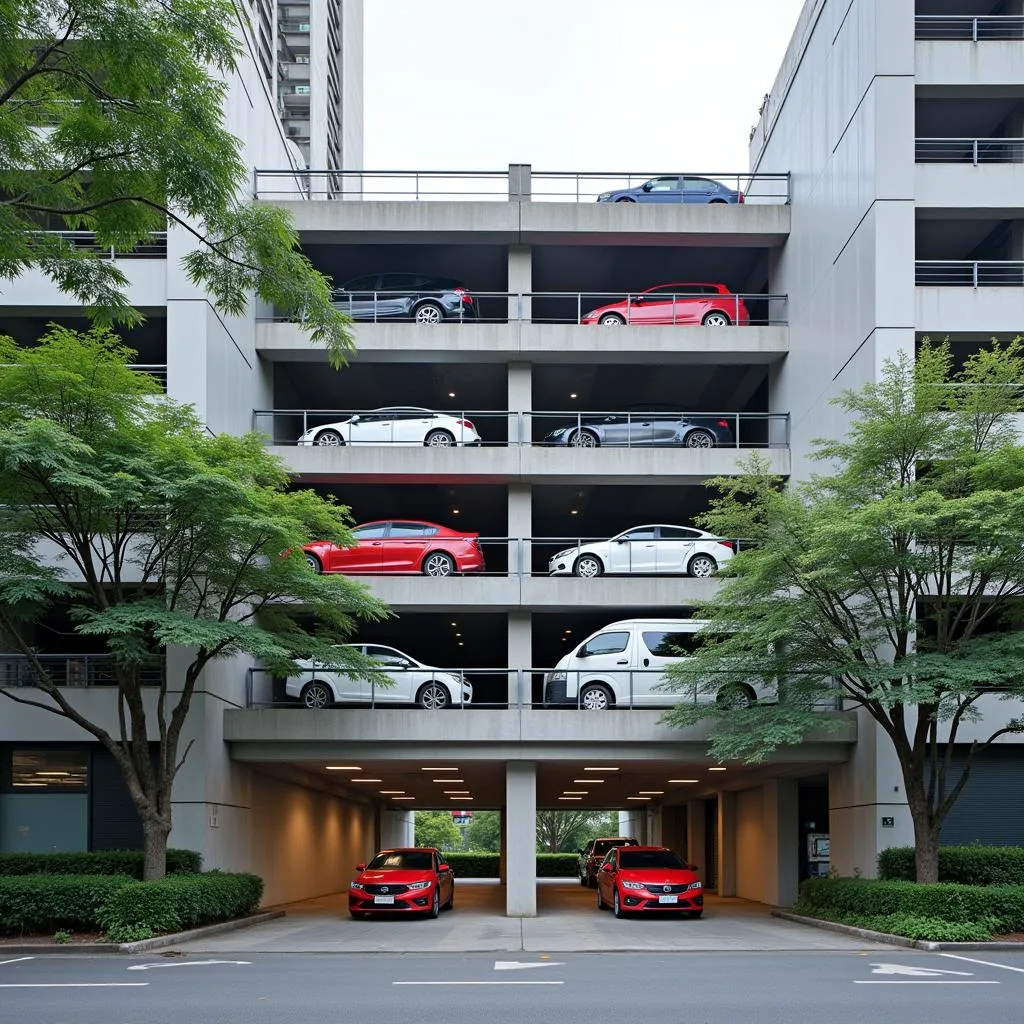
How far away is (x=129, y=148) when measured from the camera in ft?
32.7

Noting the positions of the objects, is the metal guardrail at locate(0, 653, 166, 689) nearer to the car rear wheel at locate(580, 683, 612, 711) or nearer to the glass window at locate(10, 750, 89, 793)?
the glass window at locate(10, 750, 89, 793)

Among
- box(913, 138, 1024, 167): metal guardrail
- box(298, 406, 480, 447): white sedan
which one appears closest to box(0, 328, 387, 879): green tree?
box(298, 406, 480, 447): white sedan

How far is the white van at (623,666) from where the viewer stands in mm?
27734

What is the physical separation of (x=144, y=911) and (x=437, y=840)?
66660 millimetres

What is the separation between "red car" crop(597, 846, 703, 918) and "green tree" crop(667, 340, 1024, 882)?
3.63m

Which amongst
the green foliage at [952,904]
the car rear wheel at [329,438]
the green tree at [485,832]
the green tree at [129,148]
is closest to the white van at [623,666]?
the green foliage at [952,904]

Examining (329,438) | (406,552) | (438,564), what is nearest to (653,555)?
(438,564)

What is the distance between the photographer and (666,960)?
1759 cm

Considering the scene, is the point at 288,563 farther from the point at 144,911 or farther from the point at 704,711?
the point at 704,711

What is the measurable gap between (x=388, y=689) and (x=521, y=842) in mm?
4333

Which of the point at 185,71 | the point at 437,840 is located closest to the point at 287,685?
the point at 185,71

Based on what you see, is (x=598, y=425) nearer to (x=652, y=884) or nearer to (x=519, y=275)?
(x=519, y=275)

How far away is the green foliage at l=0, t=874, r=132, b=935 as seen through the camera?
2000cm

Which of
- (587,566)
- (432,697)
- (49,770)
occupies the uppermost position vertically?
(587,566)
